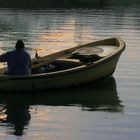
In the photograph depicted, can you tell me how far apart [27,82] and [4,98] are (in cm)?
78

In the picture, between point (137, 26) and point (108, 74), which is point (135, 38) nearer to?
point (137, 26)

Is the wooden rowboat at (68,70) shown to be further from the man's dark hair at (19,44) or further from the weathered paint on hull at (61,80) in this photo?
the man's dark hair at (19,44)

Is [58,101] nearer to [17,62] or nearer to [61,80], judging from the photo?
[61,80]

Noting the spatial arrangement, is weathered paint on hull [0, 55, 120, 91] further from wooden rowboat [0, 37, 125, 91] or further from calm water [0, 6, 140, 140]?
calm water [0, 6, 140, 140]

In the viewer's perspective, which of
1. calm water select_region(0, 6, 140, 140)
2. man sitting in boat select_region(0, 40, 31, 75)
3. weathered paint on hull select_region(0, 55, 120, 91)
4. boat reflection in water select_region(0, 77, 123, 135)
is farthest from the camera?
man sitting in boat select_region(0, 40, 31, 75)

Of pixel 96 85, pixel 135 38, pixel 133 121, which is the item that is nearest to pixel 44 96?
pixel 96 85

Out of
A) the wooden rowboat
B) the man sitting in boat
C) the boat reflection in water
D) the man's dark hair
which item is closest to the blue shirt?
the man sitting in boat

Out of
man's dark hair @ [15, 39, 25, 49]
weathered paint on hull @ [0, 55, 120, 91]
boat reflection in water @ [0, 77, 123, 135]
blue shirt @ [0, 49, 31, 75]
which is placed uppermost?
man's dark hair @ [15, 39, 25, 49]

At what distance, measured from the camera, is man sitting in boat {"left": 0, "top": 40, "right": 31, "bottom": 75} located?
15836mm

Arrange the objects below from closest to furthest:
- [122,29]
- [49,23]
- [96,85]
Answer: [96,85] → [122,29] → [49,23]

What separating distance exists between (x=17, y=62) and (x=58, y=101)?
1.65 m

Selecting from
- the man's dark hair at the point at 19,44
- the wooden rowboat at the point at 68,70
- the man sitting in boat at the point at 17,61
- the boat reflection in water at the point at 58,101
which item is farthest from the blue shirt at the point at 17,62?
the boat reflection in water at the point at 58,101

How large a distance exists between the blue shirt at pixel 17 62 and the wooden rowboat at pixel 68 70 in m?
0.40

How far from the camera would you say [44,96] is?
15.9m
